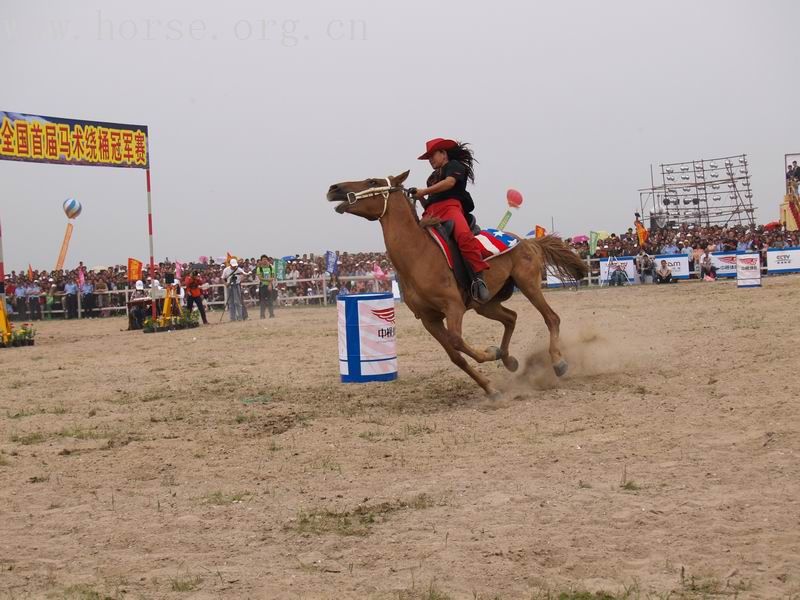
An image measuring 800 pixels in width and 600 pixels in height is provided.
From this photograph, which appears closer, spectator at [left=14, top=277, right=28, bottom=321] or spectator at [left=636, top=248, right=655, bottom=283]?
spectator at [left=636, top=248, right=655, bottom=283]

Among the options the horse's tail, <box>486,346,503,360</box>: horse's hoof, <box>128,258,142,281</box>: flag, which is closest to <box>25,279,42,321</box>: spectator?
<box>128,258,142,281</box>: flag

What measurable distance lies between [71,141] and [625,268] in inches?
892

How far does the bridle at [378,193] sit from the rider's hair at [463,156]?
90cm

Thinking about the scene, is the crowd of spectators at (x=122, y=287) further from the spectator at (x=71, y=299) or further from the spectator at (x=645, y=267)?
the spectator at (x=645, y=267)

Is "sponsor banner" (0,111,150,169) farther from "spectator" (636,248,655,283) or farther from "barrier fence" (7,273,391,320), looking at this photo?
"spectator" (636,248,655,283)

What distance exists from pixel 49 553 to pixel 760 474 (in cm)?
457

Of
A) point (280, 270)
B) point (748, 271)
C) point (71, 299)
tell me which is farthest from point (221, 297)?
point (748, 271)

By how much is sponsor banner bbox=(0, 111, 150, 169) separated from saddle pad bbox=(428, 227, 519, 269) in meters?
16.3

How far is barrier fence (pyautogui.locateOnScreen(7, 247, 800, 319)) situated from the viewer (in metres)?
33.5

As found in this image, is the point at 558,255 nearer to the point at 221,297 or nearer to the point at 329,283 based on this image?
the point at 329,283

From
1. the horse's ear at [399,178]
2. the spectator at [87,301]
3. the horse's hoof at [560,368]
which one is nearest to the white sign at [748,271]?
the horse's hoof at [560,368]

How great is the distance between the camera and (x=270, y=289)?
100 ft

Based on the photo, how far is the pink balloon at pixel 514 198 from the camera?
31.6m

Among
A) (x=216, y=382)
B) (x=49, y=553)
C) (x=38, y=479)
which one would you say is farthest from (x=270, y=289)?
(x=49, y=553)
